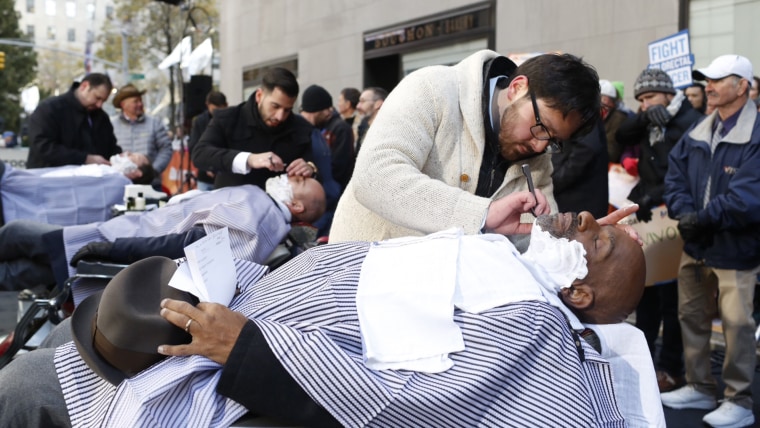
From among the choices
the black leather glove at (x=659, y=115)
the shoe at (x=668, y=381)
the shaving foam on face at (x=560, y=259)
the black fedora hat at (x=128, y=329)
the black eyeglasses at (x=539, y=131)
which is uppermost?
the black leather glove at (x=659, y=115)

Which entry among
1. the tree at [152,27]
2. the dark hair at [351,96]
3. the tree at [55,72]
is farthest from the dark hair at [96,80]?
the tree at [55,72]

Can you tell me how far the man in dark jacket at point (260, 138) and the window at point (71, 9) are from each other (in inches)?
3706

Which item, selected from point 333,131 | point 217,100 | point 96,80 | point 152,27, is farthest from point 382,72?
point 152,27

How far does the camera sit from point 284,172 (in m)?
4.65

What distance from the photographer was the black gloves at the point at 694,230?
4754 millimetres

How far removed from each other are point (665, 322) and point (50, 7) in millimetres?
93324

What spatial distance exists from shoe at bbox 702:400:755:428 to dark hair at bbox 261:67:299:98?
117 inches

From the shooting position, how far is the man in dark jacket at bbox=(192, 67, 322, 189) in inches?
177

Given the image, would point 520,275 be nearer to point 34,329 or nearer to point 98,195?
point 34,329

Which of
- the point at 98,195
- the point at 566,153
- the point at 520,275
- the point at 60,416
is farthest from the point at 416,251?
the point at 98,195

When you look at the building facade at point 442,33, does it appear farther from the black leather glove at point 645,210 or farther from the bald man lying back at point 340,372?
the bald man lying back at point 340,372

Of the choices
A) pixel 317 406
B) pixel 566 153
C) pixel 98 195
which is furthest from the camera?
pixel 98 195

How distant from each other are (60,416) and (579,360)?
1394 millimetres

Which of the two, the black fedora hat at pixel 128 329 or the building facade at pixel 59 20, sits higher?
the building facade at pixel 59 20
